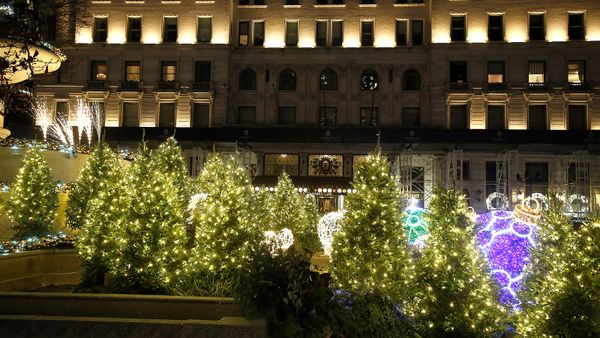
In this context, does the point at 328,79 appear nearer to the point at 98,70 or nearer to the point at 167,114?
the point at 167,114

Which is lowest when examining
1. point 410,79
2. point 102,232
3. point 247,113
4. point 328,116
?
point 102,232

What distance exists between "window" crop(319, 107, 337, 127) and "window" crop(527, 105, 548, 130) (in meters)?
17.5

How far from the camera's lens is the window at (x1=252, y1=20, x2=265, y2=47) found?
1930 inches

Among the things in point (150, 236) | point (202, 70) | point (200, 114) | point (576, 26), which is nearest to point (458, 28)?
point (576, 26)

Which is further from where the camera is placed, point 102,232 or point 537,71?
point 537,71

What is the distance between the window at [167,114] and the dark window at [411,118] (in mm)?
21857

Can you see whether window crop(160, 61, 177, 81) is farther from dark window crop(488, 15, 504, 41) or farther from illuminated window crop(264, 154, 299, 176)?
dark window crop(488, 15, 504, 41)

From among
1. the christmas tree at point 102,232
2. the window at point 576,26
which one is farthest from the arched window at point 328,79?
→ the christmas tree at point 102,232

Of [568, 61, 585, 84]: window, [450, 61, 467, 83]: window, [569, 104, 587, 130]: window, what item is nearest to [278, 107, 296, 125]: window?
[450, 61, 467, 83]: window

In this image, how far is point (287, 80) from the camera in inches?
1895

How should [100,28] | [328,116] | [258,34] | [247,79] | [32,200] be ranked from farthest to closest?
[100,28], [258,34], [247,79], [328,116], [32,200]

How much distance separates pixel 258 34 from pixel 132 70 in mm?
12723

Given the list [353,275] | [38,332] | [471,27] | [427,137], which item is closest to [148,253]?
[38,332]

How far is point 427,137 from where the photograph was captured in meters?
39.0
